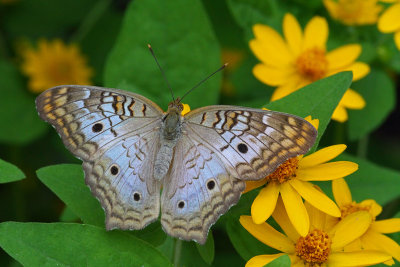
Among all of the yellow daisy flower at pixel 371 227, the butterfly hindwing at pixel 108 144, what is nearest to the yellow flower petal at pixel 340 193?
the yellow daisy flower at pixel 371 227

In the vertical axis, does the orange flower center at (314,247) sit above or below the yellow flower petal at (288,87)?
below

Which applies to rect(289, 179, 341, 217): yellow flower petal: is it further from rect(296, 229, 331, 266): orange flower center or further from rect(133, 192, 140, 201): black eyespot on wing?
rect(133, 192, 140, 201): black eyespot on wing

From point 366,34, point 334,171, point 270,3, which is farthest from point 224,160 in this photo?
point 366,34

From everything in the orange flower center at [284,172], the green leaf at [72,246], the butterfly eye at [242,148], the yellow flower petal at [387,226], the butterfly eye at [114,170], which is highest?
the butterfly eye at [242,148]

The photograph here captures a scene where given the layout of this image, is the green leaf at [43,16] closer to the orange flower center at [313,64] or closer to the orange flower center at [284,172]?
the orange flower center at [313,64]

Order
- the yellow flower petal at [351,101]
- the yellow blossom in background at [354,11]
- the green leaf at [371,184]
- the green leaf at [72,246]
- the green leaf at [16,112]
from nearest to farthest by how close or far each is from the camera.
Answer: the green leaf at [72,246] < the green leaf at [371,184] < the yellow flower petal at [351,101] < the yellow blossom in background at [354,11] < the green leaf at [16,112]

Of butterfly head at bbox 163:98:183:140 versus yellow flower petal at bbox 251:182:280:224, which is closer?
yellow flower petal at bbox 251:182:280:224

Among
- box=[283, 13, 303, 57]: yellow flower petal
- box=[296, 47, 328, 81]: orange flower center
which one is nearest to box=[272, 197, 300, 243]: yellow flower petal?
box=[296, 47, 328, 81]: orange flower center
